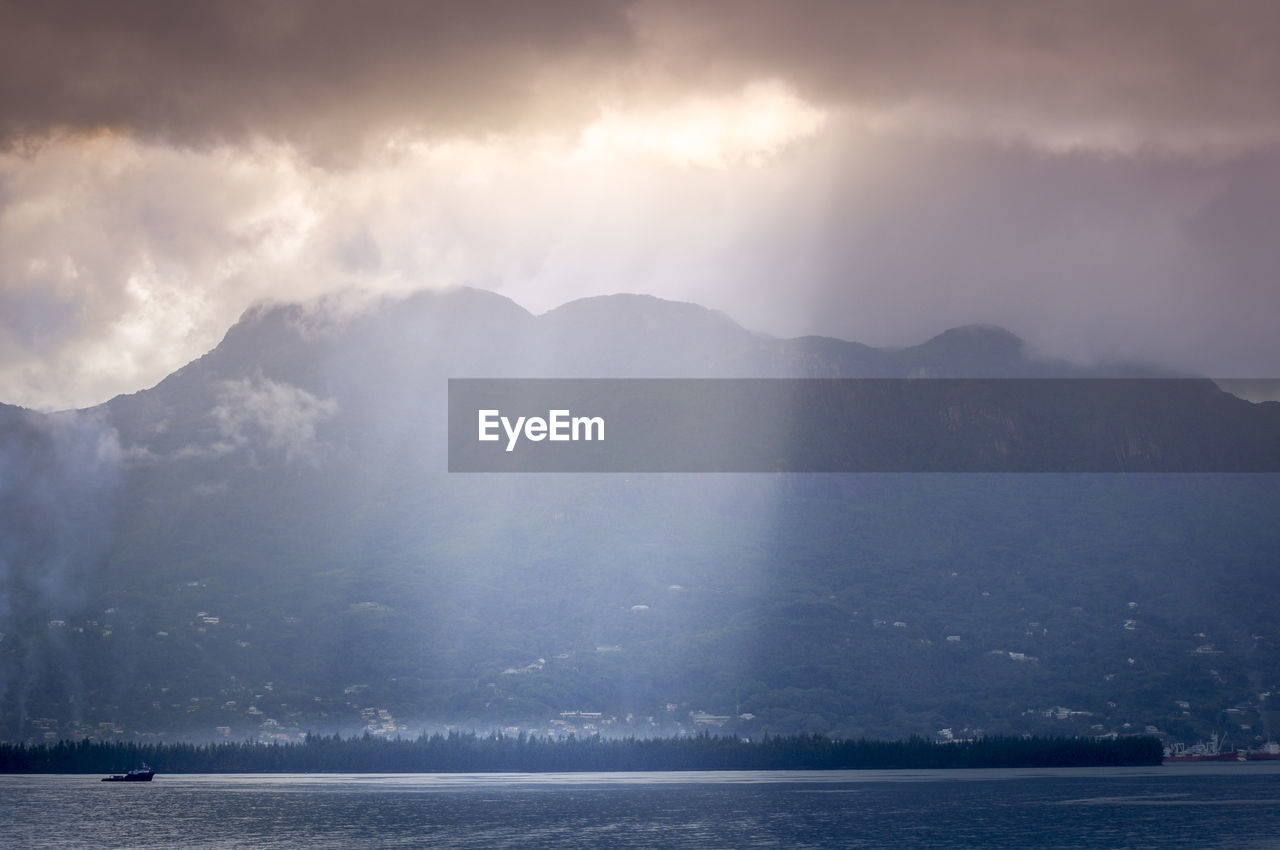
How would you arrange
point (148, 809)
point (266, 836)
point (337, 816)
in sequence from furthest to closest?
1. point (148, 809)
2. point (337, 816)
3. point (266, 836)

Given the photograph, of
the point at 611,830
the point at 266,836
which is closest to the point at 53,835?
the point at 266,836

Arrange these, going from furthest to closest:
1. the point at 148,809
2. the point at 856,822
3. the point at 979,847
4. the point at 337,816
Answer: the point at 148,809 < the point at 337,816 < the point at 856,822 < the point at 979,847

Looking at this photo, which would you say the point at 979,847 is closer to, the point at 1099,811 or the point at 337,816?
the point at 1099,811

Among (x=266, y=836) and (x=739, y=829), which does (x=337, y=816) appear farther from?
(x=739, y=829)

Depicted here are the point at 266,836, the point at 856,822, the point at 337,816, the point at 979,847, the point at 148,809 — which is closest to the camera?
the point at 979,847

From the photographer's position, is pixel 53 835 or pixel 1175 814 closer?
pixel 53 835

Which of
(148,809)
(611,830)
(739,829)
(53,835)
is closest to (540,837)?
(611,830)

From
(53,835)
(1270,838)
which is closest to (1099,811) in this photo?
(1270,838)

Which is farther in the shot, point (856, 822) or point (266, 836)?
point (856, 822)

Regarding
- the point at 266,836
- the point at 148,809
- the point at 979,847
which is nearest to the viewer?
the point at 979,847
